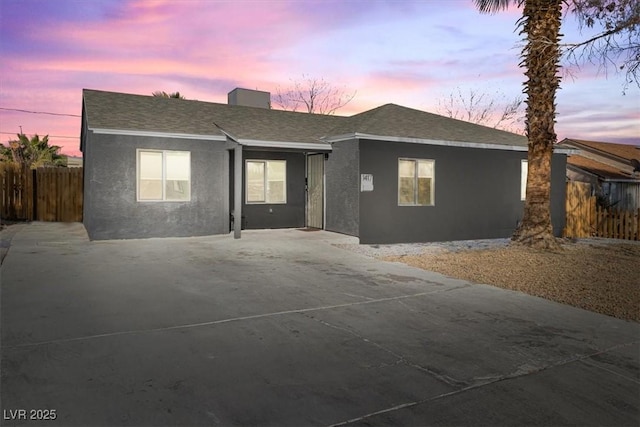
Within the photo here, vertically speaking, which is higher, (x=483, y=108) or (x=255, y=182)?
(x=483, y=108)

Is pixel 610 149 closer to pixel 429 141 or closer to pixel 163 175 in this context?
pixel 429 141

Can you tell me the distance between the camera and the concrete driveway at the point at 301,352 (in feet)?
11.3

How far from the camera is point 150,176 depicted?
13688mm

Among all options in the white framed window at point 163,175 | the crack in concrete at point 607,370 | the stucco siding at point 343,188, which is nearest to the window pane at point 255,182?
the stucco siding at point 343,188

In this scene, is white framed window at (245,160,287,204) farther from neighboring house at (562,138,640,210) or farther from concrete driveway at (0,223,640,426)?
neighboring house at (562,138,640,210)

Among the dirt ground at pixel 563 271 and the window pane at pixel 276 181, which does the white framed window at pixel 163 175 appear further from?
the dirt ground at pixel 563 271

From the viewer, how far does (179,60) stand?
19.3 metres

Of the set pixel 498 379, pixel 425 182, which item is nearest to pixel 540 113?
pixel 425 182

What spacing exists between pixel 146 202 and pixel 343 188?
19.2 ft

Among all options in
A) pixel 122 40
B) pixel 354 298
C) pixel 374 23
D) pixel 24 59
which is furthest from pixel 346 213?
pixel 24 59

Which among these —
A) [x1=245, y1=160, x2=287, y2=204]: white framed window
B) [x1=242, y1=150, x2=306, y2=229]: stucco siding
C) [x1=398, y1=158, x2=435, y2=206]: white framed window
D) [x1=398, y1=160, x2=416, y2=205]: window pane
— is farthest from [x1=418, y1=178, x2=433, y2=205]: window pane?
[x1=245, y1=160, x2=287, y2=204]: white framed window

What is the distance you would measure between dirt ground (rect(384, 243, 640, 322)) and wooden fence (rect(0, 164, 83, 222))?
1437cm

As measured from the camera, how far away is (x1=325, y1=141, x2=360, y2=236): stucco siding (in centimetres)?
1411

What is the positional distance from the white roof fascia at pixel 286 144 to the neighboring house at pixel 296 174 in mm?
39
